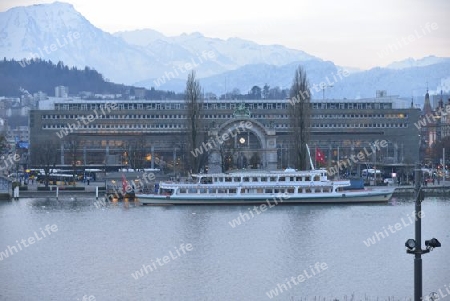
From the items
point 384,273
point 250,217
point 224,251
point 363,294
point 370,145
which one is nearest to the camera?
point 363,294

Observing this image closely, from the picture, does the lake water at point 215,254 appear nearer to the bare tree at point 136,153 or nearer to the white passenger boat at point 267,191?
the white passenger boat at point 267,191

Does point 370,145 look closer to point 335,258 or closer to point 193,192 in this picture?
point 193,192

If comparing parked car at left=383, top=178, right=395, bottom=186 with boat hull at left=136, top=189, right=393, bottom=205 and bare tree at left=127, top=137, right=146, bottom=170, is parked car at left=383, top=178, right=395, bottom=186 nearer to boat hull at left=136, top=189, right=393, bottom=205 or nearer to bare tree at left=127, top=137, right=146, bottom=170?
boat hull at left=136, top=189, right=393, bottom=205

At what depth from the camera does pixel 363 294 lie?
36.0m

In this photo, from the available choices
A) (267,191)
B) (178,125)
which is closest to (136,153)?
(178,125)

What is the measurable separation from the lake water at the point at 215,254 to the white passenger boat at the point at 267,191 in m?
4.70

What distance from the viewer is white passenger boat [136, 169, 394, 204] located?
73375 mm

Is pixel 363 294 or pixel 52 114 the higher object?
pixel 52 114

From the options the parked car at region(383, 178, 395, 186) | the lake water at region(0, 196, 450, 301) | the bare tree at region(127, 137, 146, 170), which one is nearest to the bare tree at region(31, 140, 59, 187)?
the bare tree at region(127, 137, 146, 170)

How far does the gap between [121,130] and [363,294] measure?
99124 millimetres

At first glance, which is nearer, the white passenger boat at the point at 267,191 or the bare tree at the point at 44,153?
the white passenger boat at the point at 267,191

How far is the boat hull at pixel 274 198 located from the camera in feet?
240

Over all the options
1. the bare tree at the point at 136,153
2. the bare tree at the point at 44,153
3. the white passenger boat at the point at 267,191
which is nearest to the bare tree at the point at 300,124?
the white passenger boat at the point at 267,191

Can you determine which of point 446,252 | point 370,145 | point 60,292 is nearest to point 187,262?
point 60,292
